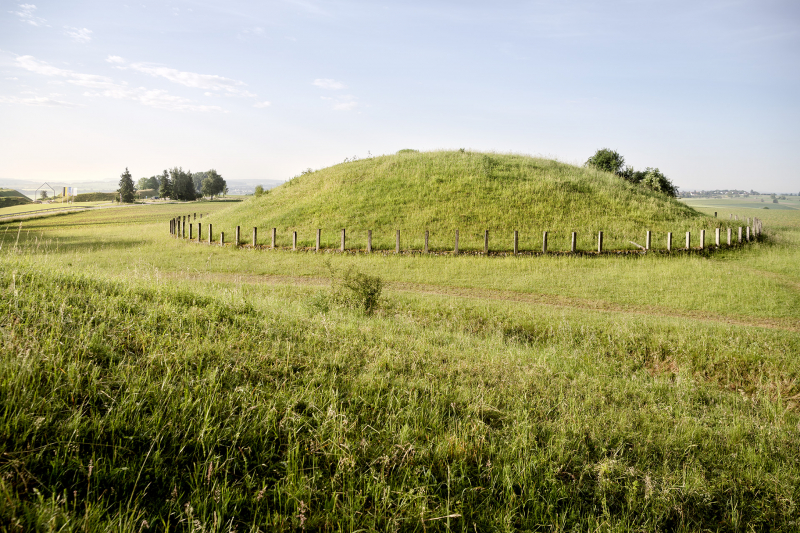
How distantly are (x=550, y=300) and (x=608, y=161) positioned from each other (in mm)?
62470

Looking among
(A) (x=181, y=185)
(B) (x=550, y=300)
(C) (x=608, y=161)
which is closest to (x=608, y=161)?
(C) (x=608, y=161)

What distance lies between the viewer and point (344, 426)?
3990 millimetres

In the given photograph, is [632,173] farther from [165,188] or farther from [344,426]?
[165,188]

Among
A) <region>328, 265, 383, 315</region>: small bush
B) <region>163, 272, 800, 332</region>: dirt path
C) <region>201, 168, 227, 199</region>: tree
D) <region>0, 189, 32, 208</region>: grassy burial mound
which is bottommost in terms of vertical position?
<region>163, 272, 800, 332</region>: dirt path

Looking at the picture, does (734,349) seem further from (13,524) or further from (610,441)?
(13,524)

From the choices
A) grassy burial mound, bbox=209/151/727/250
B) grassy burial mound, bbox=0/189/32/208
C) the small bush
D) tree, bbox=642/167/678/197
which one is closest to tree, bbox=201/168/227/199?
grassy burial mound, bbox=0/189/32/208

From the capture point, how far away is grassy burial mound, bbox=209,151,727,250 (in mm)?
29359

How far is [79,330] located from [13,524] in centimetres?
319

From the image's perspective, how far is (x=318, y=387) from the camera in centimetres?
479

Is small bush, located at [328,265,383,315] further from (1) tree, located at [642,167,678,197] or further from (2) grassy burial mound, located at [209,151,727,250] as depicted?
(1) tree, located at [642,167,678,197]

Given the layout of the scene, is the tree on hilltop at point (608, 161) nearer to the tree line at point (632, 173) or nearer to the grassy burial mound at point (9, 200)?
A: the tree line at point (632, 173)

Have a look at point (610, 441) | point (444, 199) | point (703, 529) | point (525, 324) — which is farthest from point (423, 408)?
point (444, 199)

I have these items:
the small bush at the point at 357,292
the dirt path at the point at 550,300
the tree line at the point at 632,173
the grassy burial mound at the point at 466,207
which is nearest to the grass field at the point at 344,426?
the small bush at the point at 357,292

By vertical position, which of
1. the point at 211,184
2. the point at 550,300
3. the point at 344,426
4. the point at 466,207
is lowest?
the point at 550,300
